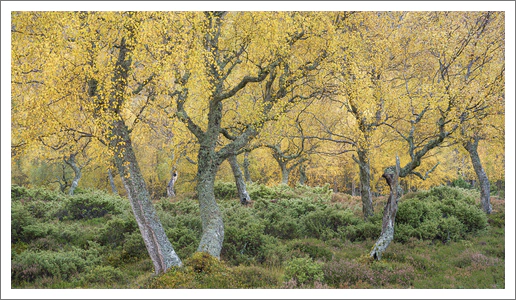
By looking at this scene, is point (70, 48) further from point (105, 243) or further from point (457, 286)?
point (457, 286)

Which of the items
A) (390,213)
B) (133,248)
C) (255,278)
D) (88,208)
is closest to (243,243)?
(255,278)

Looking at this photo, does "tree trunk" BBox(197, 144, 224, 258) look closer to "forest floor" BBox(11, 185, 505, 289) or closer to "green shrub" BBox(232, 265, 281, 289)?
"forest floor" BBox(11, 185, 505, 289)

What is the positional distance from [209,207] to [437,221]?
Result: 9.76 metres

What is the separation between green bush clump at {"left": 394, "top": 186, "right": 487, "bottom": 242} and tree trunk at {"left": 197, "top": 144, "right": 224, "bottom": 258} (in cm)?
739

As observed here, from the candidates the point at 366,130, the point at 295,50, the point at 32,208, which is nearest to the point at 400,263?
the point at 366,130

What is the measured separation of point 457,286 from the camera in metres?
10.9

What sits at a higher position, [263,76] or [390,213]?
[263,76]

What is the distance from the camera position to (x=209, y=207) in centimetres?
1341

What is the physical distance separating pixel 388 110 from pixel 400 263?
670cm

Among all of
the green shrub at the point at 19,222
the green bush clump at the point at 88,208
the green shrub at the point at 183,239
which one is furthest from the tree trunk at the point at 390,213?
the green shrub at the point at 19,222

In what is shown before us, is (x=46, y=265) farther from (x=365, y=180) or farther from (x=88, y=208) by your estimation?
(x=365, y=180)

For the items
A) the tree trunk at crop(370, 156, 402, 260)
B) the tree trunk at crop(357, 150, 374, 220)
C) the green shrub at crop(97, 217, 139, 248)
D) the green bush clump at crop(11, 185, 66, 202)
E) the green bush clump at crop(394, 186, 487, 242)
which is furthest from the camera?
the green bush clump at crop(11, 185, 66, 202)

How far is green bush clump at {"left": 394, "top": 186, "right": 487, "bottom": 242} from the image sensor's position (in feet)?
51.4

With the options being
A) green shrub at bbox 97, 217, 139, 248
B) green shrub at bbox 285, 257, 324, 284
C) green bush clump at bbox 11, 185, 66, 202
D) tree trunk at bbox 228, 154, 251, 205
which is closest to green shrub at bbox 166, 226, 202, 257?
green shrub at bbox 97, 217, 139, 248
